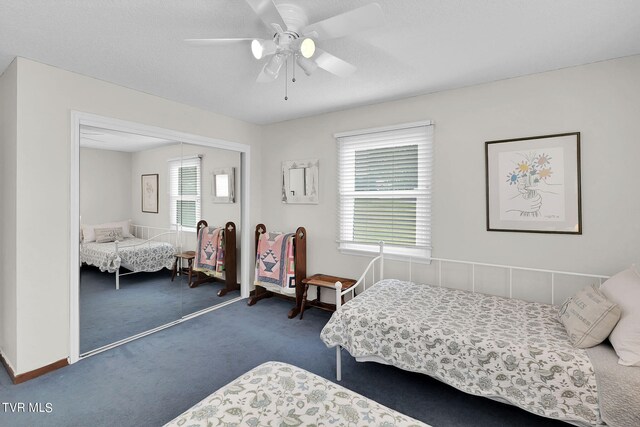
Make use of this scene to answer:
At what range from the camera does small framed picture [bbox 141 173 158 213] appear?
306 centimetres

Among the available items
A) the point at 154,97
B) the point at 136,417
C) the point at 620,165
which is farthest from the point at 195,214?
the point at 620,165

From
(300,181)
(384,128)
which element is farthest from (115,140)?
(384,128)

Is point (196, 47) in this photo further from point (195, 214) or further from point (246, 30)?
point (195, 214)

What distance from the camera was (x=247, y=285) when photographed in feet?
13.6

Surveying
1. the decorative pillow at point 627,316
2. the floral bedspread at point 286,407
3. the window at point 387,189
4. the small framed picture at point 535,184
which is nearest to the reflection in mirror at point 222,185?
the window at point 387,189

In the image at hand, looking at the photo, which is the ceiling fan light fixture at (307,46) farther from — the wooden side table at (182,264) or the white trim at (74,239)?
the wooden side table at (182,264)

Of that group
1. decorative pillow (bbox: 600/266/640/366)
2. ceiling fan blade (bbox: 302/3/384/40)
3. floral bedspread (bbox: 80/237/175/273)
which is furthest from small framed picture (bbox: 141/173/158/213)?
decorative pillow (bbox: 600/266/640/366)

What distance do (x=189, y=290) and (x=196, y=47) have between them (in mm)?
2598

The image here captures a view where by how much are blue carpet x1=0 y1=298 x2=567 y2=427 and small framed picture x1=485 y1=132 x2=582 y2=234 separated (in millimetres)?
1424

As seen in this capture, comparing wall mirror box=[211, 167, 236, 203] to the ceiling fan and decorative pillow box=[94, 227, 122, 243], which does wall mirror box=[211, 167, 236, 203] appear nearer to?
decorative pillow box=[94, 227, 122, 243]

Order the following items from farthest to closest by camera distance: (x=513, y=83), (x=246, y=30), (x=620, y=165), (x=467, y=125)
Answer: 1. (x=467, y=125)
2. (x=513, y=83)
3. (x=620, y=165)
4. (x=246, y=30)

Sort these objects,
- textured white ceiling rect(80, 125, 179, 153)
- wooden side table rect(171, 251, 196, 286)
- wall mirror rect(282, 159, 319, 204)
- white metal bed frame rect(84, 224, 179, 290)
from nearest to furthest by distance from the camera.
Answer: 1. textured white ceiling rect(80, 125, 179, 153)
2. white metal bed frame rect(84, 224, 179, 290)
3. wooden side table rect(171, 251, 196, 286)
4. wall mirror rect(282, 159, 319, 204)

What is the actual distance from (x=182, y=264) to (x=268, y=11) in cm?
286

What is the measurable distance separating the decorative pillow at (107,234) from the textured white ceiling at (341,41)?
53.0 inches
